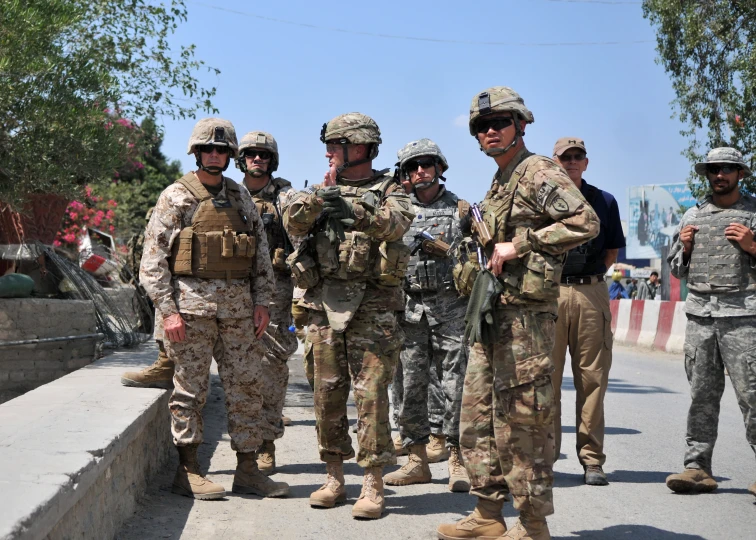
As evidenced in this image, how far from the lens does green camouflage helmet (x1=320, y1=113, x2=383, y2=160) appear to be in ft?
18.2

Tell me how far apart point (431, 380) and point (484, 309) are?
93.7 inches

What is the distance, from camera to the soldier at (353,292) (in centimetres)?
536

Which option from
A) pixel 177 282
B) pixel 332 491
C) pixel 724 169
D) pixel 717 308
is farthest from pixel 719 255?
pixel 177 282

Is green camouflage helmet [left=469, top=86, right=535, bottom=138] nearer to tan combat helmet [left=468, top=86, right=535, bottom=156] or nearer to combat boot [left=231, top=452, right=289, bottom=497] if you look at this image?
tan combat helmet [left=468, top=86, right=535, bottom=156]

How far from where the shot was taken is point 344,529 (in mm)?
5051

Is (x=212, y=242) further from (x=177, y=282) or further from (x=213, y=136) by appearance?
(x=213, y=136)

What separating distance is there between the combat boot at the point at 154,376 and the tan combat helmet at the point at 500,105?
3.04m

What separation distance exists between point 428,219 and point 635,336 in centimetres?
1382

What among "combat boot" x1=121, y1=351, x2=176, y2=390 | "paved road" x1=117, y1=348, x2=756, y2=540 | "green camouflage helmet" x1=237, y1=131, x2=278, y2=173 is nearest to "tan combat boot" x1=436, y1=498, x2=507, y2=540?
"paved road" x1=117, y1=348, x2=756, y2=540

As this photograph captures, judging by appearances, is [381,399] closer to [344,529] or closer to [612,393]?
[344,529]

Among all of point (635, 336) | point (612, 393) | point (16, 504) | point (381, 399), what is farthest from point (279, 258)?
point (635, 336)

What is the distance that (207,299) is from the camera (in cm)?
570

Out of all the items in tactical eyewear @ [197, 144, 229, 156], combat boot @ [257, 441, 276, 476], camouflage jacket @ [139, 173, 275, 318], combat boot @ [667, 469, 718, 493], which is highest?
tactical eyewear @ [197, 144, 229, 156]

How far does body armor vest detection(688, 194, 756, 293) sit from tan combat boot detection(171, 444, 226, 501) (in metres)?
3.46
